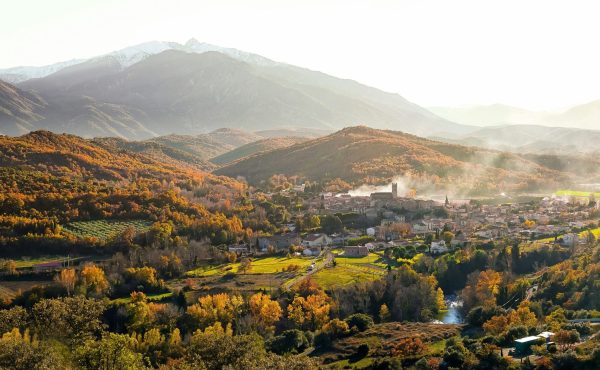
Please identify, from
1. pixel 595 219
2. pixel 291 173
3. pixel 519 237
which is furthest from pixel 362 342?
pixel 291 173

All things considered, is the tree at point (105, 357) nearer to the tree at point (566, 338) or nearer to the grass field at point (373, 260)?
the tree at point (566, 338)

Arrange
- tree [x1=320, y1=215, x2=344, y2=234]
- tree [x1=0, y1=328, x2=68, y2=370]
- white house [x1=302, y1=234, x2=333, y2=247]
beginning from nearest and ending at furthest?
1. tree [x1=0, y1=328, x2=68, y2=370]
2. white house [x1=302, y1=234, x2=333, y2=247]
3. tree [x1=320, y1=215, x2=344, y2=234]

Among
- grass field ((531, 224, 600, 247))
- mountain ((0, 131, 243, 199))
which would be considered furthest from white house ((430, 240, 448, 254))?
mountain ((0, 131, 243, 199))

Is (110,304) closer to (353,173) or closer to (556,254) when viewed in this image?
(556,254)

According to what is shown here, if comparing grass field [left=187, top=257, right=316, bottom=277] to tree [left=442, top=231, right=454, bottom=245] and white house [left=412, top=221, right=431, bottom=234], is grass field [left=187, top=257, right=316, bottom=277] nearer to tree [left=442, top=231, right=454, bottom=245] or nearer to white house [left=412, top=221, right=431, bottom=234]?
tree [left=442, top=231, right=454, bottom=245]

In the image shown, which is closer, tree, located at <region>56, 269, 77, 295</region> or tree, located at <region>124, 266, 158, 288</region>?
tree, located at <region>56, 269, 77, 295</region>

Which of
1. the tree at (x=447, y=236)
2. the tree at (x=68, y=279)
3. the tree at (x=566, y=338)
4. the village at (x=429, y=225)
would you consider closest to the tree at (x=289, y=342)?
the tree at (x=566, y=338)
